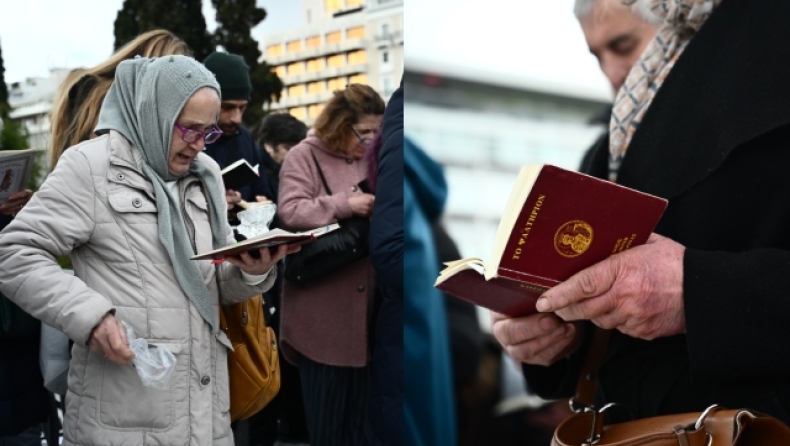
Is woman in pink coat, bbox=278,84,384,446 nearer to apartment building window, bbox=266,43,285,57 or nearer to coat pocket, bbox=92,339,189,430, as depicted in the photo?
coat pocket, bbox=92,339,189,430

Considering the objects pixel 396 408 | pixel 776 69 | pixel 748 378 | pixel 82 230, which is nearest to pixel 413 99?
pixel 776 69

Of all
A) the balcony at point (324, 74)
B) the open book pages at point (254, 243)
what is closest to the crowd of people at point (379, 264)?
the open book pages at point (254, 243)

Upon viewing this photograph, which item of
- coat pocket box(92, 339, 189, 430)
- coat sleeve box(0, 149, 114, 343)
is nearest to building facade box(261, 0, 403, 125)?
coat sleeve box(0, 149, 114, 343)

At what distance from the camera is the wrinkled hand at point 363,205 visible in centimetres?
330

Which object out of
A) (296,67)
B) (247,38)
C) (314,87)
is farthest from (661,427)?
(247,38)

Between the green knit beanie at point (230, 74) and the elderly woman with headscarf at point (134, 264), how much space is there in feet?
4.82

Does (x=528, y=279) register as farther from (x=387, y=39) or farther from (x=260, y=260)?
(x=387, y=39)

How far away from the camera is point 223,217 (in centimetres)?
251

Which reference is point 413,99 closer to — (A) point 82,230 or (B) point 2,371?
(A) point 82,230

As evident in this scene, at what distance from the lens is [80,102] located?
2.89m

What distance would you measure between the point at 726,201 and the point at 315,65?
4.68 metres

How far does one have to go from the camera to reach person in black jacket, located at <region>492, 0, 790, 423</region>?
3.36 feet

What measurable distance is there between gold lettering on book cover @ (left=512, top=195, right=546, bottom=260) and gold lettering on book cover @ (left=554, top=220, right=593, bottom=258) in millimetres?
36

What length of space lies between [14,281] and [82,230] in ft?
0.67
